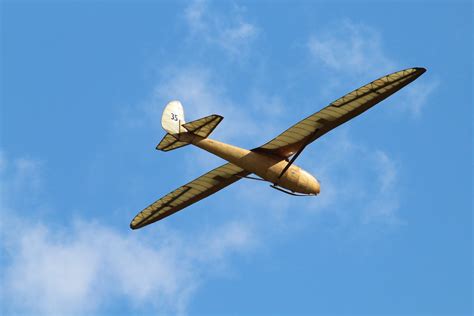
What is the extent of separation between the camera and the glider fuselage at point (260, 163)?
46.3m

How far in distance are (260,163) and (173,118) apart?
15.6ft

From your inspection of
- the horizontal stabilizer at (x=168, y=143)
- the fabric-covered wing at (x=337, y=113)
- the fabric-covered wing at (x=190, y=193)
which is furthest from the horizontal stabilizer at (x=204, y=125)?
the fabric-covered wing at (x=190, y=193)

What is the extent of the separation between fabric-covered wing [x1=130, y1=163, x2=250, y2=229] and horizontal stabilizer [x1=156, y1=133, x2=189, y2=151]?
2.98 metres

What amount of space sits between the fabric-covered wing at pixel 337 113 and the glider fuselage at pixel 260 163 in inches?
16.8

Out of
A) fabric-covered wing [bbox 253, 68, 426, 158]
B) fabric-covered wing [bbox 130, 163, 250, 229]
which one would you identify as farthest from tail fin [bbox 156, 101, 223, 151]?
fabric-covered wing [bbox 130, 163, 250, 229]

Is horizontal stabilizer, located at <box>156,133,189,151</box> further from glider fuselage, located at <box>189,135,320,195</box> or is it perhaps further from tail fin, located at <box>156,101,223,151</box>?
glider fuselage, located at <box>189,135,320,195</box>

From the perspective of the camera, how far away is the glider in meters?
45.2

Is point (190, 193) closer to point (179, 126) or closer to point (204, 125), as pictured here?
point (179, 126)

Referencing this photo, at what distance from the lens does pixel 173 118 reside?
47.7 m

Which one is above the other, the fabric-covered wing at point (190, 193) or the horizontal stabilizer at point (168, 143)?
the horizontal stabilizer at point (168, 143)

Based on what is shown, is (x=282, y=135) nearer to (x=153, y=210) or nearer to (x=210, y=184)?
(x=210, y=184)

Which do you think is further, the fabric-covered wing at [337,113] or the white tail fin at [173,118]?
the white tail fin at [173,118]

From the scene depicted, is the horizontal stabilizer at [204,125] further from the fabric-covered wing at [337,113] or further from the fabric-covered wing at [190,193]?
the fabric-covered wing at [190,193]

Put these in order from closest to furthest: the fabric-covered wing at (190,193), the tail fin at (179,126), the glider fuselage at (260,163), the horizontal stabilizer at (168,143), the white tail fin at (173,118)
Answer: the tail fin at (179,126) → the glider fuselage at (260,163) → the white tail fin at (173,118) → the horizontal stabilizer at (168,143) → the fabric-covered wing at (190,193)
